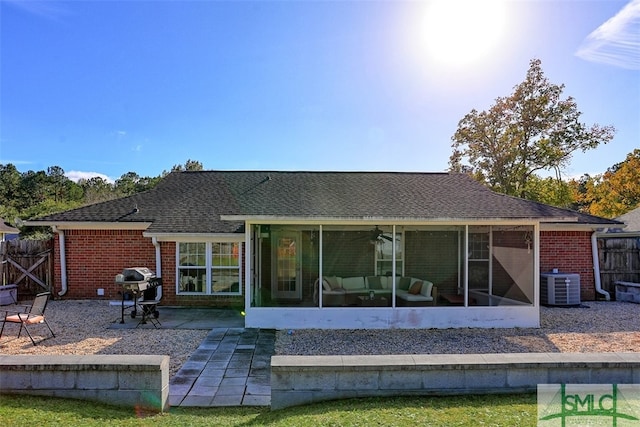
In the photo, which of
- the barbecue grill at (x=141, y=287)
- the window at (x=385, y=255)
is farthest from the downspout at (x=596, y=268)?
the barbecue grill at (x=141, y=287)

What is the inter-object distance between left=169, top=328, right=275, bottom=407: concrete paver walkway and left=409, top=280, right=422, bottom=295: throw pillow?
4.11 meters

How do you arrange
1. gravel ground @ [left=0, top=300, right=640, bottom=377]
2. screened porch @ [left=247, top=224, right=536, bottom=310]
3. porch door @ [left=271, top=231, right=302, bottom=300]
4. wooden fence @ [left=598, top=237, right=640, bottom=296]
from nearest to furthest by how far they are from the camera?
gravel ground @ [left=0, top=300, right=640, bottom=377], screened porch @ [left=247, top=224, right=536, bottom=310], porch door @ [left=271, top=231, right=302, bottom=300], wooden fence @ [left=598, top=237, right=640, bottom=296]

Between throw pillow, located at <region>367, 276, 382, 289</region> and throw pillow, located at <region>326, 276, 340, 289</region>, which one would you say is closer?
throw pillow, located at <region>326, 276, 340, 289</region>

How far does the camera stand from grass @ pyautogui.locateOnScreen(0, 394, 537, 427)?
4.12 metres

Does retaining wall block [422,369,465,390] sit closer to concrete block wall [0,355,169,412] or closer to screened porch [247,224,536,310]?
concrete block wall [0,355,169,412]

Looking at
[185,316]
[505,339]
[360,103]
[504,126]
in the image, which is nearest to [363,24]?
[360,103]

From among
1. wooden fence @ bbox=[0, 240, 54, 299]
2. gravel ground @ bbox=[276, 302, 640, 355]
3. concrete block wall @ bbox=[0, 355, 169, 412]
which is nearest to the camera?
concrete block wall @ bbox=[0, 355, 169, 412]

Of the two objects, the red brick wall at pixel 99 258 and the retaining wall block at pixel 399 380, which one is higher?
the red brick wall at pixel 99 258

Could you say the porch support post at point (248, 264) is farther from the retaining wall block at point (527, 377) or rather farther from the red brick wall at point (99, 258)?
the retaining wall block at point (527, 377)

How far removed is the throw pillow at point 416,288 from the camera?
1067 cm

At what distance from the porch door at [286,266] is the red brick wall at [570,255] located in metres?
8.00

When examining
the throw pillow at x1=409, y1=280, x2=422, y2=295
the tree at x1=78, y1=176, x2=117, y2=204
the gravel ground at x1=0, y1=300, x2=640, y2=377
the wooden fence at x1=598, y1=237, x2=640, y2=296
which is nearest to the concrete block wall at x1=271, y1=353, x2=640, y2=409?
the gravel ground at x1=0, y1=300, x2=640, y2=377

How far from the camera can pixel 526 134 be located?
24.9 m

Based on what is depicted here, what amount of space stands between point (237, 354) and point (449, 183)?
33.2ft
